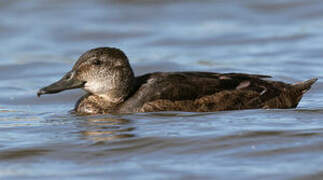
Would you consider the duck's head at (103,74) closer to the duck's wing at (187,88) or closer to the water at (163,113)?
the duck's wing at (187,88)

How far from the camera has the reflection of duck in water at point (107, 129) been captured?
8.98m

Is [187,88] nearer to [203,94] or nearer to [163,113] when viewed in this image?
[203,94]

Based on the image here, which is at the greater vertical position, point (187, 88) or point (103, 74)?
point (103, 74)

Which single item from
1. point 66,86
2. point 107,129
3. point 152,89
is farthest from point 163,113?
point 66,86

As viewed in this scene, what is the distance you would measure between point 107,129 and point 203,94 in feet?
4.36

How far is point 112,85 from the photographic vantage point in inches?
404

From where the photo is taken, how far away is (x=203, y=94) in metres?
10.1

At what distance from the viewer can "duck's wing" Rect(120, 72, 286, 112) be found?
9.93 metres

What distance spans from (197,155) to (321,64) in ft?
21.4

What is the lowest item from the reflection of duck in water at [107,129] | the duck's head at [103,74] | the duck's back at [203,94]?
the reflection of duck in water at [107,129]

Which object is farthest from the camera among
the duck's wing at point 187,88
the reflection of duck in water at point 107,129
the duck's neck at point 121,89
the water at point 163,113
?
the duck's neck at point 121,89

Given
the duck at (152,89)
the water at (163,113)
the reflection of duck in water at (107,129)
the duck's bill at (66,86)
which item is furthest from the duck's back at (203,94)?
the duck's bill at (66,86)

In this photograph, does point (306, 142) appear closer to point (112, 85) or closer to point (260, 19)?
point (112, 85)

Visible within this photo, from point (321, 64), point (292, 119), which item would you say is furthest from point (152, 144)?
point (321, 64)
